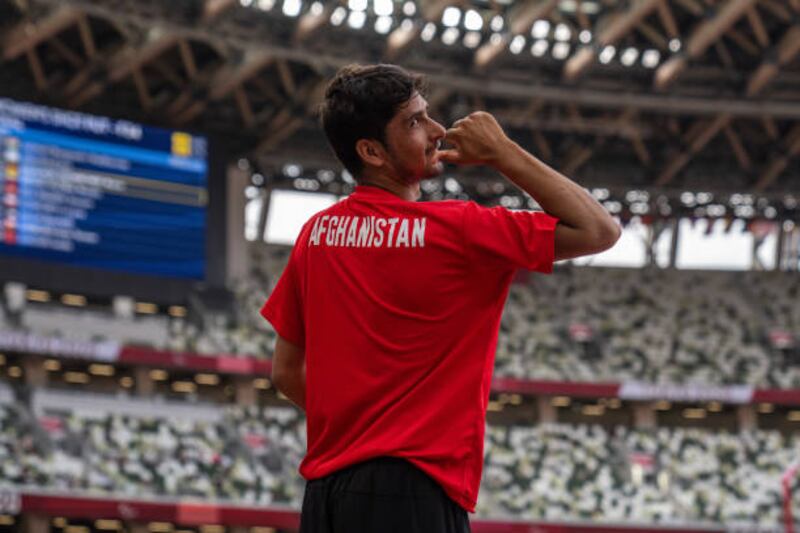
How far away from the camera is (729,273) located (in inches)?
1986

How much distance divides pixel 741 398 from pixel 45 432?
2088 cm

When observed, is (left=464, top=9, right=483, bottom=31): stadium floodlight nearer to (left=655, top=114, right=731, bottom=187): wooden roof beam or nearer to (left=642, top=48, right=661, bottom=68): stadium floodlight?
(left=642, top=48, right=661, bottom=68): stadium floodlight

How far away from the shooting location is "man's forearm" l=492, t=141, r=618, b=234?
3.89 meters

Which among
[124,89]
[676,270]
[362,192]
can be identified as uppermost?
[124,89]

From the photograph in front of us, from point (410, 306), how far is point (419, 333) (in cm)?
8

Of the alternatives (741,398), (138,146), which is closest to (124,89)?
(138,146)

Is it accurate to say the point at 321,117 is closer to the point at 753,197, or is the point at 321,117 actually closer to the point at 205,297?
the point at 205,297

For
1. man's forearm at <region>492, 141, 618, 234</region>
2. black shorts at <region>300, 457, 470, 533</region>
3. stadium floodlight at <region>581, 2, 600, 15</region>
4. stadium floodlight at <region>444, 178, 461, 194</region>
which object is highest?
stadium floodlight at <region>581, 2, 600, 15</region>

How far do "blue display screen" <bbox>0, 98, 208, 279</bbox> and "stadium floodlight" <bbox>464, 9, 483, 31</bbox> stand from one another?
7873 millimetres

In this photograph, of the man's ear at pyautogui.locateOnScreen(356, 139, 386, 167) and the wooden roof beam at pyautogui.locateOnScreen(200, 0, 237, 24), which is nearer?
the man's ear at pyautogui.locateOnScreen(356, 139, 386, 167)

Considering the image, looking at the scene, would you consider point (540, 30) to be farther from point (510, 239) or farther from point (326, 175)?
point (510, 239)

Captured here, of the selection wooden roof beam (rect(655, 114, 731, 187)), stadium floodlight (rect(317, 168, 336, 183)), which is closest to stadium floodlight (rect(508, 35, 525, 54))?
wooden roof beam (rect(655, 114, 731, 187))

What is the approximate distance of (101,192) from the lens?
36.9 meters

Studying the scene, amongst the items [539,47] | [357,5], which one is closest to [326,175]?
[539,47]
